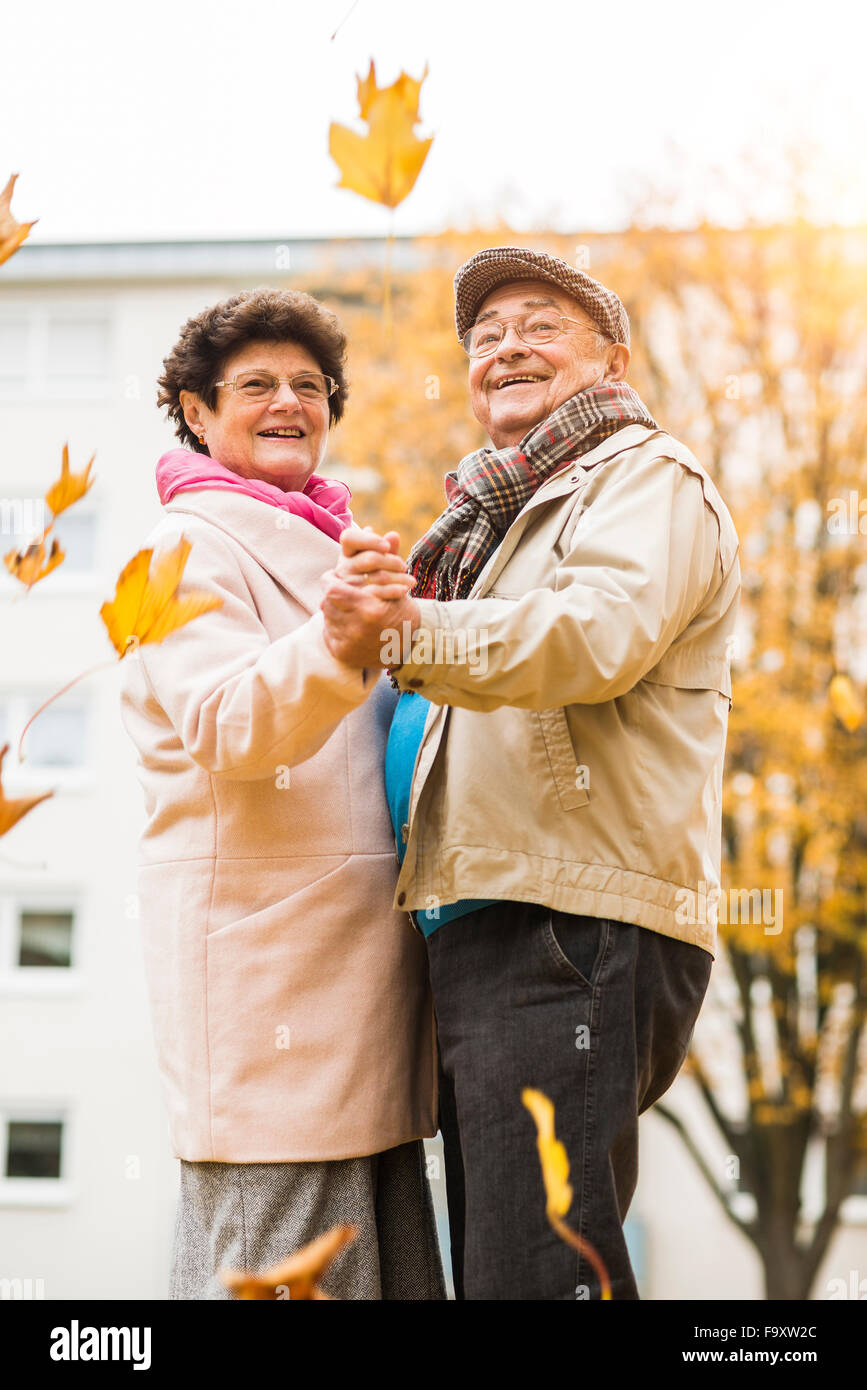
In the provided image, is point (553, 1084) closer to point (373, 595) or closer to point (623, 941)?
point (623, 941)

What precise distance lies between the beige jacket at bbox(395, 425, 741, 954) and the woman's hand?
6cm

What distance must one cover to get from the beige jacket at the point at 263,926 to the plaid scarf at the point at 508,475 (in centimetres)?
30

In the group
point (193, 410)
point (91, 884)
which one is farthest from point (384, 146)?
point (91, 884)

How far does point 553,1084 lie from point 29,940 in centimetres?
1611

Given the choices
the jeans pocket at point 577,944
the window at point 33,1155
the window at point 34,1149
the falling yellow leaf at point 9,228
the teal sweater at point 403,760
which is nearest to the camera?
the falling yellow leaf at point 9,228

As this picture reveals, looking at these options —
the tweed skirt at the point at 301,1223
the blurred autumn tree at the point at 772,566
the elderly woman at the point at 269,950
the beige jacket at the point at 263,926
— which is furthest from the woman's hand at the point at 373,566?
the blurred autumn tree at the point at 772,566

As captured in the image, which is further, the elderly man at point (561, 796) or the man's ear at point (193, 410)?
the man's ear at point (193, 410)

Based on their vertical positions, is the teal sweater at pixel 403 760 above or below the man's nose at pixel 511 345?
below

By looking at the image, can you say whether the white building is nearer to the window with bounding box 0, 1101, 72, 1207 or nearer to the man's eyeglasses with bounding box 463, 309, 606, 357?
the window with bounding box 0, 1101, 72, 1207

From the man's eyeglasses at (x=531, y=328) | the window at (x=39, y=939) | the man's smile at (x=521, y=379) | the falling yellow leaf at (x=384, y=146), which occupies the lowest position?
the window at (x=39, y=939)

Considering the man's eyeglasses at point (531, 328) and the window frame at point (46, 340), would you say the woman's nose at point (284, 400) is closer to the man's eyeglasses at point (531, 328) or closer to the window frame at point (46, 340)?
the man's eyeglasses at point (531, 328)

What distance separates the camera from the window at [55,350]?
1823cm

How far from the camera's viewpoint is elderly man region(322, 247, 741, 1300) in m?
2.03

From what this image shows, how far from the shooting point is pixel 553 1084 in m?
2.09
